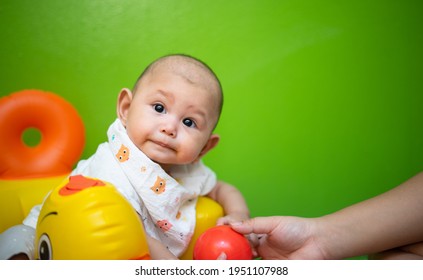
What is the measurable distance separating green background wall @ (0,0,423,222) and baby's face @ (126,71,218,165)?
0.28m

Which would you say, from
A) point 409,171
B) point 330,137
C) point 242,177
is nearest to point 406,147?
point 409,171

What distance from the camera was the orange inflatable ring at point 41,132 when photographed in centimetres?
96

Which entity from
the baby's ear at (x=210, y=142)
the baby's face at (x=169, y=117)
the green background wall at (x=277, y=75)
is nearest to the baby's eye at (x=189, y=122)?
the baby's face at (x=169, y=117)

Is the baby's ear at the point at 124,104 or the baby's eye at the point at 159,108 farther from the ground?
the baby's ear at the point at 124,104

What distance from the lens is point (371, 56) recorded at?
3.66 feet

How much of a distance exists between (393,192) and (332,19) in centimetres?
54

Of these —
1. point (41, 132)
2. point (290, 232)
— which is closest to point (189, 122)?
point (290, 232)

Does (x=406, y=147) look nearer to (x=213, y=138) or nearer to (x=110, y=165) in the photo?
(x=213, y=138)

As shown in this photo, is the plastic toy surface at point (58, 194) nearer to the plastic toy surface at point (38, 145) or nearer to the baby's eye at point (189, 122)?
the plastic toy surface at point (38, 145)

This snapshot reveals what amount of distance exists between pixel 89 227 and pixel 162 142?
0.91 ft

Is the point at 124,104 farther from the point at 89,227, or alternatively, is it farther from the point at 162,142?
the point at 89,227

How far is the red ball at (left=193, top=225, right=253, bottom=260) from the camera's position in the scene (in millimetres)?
696

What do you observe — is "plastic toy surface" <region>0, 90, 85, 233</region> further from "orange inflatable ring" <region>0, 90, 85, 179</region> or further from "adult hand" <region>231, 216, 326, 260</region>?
"adult hand" <region>231, 216, 326, 260</region>

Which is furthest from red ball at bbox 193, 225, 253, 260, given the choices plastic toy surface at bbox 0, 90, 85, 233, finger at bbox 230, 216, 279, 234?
plastic toy surface at bbox 0, 90, 85, 233
